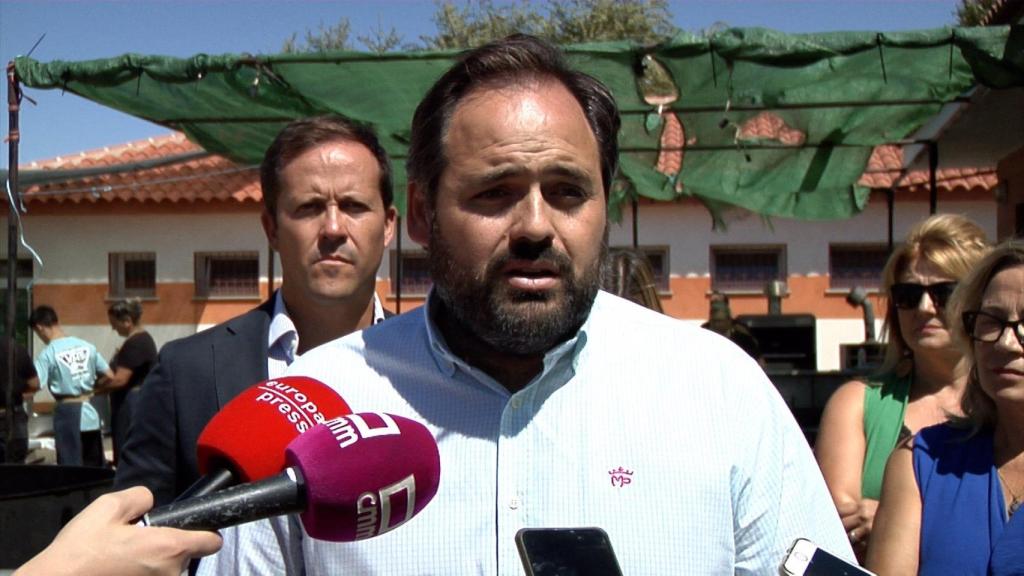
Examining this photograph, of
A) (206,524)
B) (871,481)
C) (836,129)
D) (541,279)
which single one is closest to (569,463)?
(541,279)

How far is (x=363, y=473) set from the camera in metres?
1.30

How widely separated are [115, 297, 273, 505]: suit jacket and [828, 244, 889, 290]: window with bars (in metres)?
16.3

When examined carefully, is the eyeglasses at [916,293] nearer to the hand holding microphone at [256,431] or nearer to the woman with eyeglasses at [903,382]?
the woman with eyeglasses at [903,382]

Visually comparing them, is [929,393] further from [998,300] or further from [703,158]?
[703,158]

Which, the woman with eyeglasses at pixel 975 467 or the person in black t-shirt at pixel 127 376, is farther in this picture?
the person in black t-shirt at pixel 127 376

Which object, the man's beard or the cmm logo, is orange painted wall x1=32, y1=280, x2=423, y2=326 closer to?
the man's beard

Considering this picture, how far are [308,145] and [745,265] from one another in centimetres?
1564

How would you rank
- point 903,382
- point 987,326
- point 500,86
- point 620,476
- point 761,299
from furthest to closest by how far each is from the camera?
point 761,299
point 903,382
point 987,326
point 500,86
point 620,476

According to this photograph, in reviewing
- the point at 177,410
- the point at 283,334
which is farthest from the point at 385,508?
the point at 283,334

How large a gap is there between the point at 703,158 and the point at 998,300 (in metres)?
4.51

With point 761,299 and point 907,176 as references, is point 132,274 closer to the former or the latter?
point 761,299

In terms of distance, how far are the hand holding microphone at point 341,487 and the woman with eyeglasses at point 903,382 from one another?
2017mm

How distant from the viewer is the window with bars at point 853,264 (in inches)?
699

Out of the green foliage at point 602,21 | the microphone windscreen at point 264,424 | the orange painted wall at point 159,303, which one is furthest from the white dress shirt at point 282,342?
the green foliage at point 602,21
